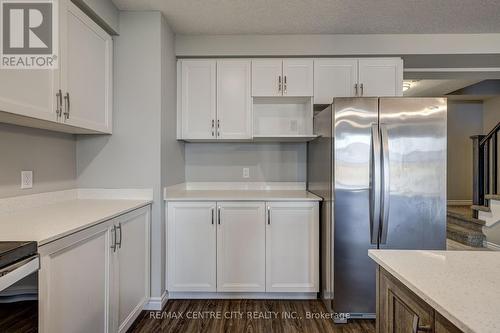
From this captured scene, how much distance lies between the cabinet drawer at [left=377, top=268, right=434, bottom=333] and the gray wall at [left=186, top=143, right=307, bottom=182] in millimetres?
2106

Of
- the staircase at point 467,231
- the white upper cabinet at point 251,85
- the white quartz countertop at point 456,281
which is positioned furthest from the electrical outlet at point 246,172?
the staircase at point 467,231

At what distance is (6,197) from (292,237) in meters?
2.08

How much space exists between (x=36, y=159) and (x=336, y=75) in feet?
8.78

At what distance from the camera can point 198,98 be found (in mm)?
2750

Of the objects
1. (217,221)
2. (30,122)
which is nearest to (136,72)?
(30,122)

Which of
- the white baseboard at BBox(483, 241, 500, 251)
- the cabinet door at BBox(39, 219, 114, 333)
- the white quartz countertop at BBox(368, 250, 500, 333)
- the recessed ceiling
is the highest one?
the recessed ceiling

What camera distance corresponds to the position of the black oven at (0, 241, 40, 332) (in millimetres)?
881

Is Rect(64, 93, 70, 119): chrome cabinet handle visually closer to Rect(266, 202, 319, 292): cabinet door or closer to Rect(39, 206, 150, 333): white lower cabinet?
Rect(39, 206, 150, 333): white lower cabinet

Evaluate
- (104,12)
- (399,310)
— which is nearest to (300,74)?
(104,12)

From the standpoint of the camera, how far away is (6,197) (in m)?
1.65

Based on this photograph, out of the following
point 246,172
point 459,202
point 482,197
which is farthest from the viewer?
point 459,202

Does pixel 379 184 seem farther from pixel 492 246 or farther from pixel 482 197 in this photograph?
pixel 482 197

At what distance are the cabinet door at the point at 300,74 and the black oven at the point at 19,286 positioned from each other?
93.7 inches

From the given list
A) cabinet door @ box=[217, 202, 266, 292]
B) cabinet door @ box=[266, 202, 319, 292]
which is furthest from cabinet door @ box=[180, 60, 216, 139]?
cabinet door @ box=[266, 202, 319, 292]
